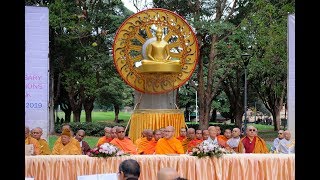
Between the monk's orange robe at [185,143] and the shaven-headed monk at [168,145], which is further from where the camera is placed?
the monk's orange robe at [185,143]

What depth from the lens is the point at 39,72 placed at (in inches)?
364

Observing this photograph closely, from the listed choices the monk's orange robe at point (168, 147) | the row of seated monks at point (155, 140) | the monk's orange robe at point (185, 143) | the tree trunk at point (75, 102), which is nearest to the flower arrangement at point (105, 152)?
the row of seated monks at point (155, 140)

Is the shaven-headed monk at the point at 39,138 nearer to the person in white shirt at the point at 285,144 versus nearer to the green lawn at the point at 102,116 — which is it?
the person in white shirt at the point at 285,144

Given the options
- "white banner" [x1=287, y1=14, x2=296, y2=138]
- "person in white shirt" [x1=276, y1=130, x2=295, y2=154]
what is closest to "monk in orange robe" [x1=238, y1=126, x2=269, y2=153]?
"person in white shirt" [x1=276, y1=130, x2=295, y2=154]

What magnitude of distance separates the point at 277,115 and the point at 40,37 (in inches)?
806

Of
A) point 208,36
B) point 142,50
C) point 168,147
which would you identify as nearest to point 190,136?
point 168,147

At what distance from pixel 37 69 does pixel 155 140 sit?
8.36 ft

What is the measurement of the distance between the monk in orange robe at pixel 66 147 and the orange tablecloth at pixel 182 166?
1.10 meters

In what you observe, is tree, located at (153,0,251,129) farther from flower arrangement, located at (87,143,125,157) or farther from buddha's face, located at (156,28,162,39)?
flower arrangement, located at (87,143,125,157)

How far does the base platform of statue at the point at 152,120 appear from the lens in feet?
42.9

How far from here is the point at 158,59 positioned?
13.0m

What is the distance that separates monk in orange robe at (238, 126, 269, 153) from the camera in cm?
912
